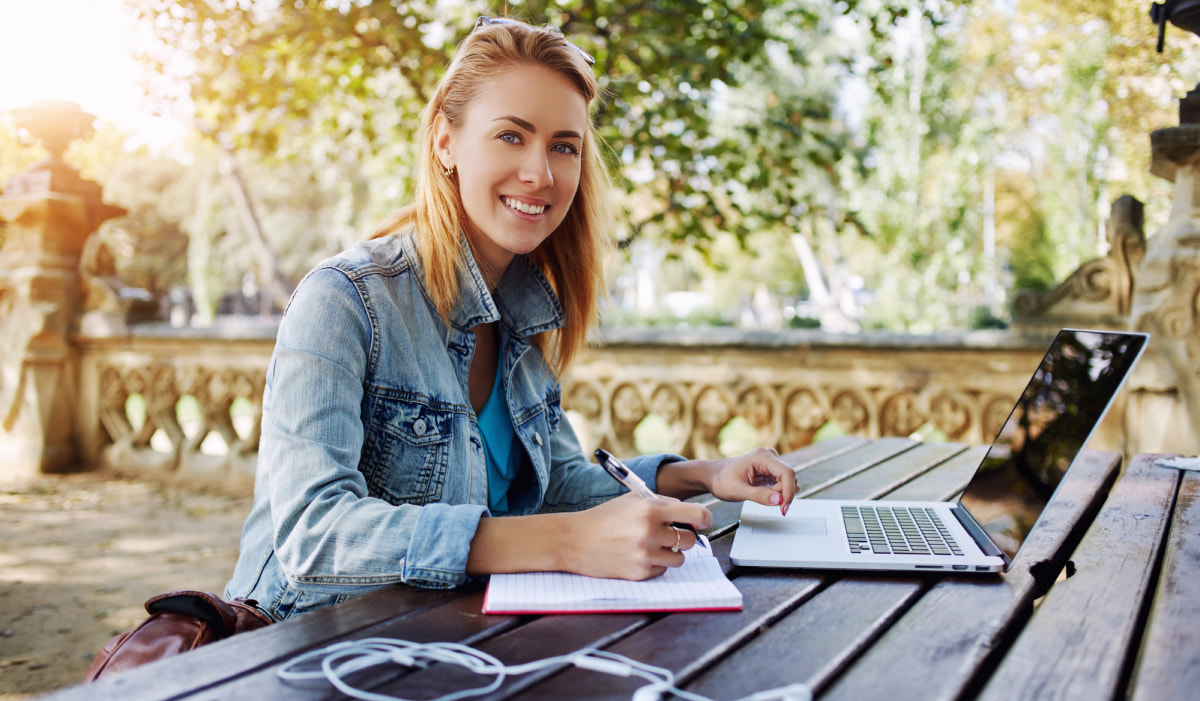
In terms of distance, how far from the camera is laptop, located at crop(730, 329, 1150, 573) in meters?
1.58

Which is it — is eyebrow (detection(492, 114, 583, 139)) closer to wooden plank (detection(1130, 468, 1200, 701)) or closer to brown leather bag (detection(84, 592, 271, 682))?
brown leather bag (detection(84, 592, 271, 682))

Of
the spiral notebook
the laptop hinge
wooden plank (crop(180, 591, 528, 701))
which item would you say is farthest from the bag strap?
the laptop hinge

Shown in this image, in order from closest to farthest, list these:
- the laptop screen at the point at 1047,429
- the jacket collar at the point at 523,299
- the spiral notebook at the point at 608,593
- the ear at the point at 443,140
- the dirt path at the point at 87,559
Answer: the spiral notebook at the point at 608,593 → the laptop screen at the point at 1047,429 → the ear at the point at 443,140 → the jacket collar at the point at 523,299 → the dirt path at the point at 87,559

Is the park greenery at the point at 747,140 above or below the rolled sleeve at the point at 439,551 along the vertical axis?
above

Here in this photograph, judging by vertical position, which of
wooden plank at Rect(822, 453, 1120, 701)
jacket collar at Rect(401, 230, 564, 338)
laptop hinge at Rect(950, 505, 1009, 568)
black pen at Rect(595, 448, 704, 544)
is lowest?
wooden plank at Rect(822, 453, 1120, 701)

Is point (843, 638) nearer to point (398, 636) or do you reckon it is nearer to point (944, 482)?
point (398, 636)

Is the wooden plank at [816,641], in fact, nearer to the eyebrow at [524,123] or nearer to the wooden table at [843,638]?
the wooden table at [843,638]

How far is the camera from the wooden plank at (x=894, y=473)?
7.68 feet

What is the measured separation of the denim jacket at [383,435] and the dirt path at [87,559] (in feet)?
7.09

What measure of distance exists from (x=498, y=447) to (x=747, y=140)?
19.2ft

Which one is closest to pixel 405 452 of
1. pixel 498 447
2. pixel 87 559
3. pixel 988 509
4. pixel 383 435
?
pixel 383 435

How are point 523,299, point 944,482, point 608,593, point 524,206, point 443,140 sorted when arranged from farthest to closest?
point 944,482, point 523,299, point 443,140, point 524,206, point 608,593

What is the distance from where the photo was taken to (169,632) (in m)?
1.41

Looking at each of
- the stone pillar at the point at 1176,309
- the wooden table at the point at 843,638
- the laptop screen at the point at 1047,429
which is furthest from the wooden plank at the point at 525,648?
the stone pillar at the point at 1176,309
